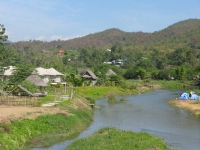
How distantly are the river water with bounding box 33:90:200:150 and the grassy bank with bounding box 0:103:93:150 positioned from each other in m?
0.97

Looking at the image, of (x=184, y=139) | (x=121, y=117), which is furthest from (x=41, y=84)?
(x=184, y=139)

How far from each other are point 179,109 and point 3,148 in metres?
28.0

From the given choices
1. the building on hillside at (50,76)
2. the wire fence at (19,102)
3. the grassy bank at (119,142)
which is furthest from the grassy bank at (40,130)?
the building on hillside at (50,76)

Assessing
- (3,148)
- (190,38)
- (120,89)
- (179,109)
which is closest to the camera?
(3,148)

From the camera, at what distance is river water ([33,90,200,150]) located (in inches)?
933

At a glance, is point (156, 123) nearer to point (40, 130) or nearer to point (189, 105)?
point (40, 130)

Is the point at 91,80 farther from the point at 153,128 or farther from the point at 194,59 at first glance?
the point at 194,59

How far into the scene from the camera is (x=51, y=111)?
29.0 meters

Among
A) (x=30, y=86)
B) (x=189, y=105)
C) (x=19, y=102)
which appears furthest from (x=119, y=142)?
(x=189, y=105)

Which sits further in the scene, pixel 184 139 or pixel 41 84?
pixel 41 84

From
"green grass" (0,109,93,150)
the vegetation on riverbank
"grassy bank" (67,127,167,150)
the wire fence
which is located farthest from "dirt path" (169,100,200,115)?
the wire fence

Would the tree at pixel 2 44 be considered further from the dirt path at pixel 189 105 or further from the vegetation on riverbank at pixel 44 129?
the dirt path at pixel 189 105

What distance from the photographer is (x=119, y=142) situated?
19312 mm

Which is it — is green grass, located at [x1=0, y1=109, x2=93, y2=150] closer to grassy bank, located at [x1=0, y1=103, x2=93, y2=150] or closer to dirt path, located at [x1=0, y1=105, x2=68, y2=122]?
grassy bank, located at [x1=0, y1=103, x2=93, y2=150]
